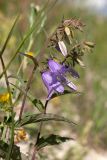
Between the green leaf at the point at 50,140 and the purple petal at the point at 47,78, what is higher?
the purple petal at the point at 47,78

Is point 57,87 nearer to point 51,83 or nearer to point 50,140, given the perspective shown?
point 51,83

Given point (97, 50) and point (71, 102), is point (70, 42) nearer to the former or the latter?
point (71, 102)

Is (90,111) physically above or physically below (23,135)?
below

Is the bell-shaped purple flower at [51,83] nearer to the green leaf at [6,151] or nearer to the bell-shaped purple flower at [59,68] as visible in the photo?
the bell-shaped purple flower at [59,68]

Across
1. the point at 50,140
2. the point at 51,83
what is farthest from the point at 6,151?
the point at 51,83

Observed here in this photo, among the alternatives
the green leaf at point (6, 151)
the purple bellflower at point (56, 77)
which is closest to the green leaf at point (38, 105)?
the purple bellflower at point (56, 77)

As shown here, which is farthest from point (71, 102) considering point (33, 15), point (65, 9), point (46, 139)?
point (65, 9)

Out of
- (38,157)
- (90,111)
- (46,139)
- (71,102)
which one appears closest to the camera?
(46,139)

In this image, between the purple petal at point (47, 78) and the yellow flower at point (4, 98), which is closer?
the purple petal at point (47, 78)

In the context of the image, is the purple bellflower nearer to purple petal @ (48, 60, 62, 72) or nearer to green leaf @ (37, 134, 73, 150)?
purple petal @ (48, 60, 62, 72)
